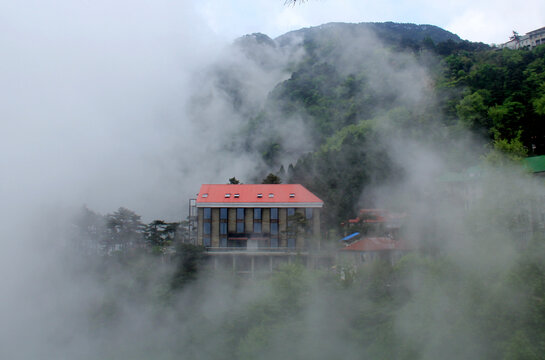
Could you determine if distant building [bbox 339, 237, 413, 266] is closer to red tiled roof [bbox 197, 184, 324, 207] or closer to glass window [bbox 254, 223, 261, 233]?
red tiled roof [bbox 197, 184, 324, 207]

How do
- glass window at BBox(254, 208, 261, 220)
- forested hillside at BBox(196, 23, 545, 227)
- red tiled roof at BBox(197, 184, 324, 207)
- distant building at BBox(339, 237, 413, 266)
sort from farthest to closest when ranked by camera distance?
glass window at BBox(254, 208, 261, 220)
red tiled roof at BBox(197, 184, 324, 207)
forested hillside at BBox(196, 23, 545, 227)
distant building at BBox(339, 237, 413, 266)

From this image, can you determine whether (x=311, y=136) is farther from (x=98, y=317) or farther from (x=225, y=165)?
(x=98, y=317)

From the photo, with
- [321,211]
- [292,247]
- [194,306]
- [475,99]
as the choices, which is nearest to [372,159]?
[321,211]

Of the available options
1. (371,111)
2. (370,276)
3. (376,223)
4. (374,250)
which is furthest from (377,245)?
(371,111)

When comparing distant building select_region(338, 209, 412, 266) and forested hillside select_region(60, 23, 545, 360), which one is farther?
distant building select_region(338, 209, 412, 266)

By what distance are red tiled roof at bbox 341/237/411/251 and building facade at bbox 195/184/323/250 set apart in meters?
1.61

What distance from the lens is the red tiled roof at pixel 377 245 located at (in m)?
7.13

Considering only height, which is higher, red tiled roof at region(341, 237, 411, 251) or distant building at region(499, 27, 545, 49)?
distant building at region(499, 27, 545, 49)

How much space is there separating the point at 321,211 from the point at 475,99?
5061 millimetres

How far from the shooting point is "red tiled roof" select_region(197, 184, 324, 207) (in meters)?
10.7

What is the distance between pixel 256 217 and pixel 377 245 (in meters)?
4.25

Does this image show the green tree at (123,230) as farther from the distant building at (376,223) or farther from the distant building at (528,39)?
the distant building at (528,39)

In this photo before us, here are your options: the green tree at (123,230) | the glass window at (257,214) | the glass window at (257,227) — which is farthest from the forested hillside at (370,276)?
the glass window at (257,227)

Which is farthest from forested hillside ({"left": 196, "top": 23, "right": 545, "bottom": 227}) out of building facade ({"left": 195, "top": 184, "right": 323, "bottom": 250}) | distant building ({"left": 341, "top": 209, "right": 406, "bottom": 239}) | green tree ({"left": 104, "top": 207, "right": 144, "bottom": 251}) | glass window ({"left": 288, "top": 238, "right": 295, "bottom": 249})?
green tree ({"left": 104, "top": 207, "right": 144, "bottom": 251})
